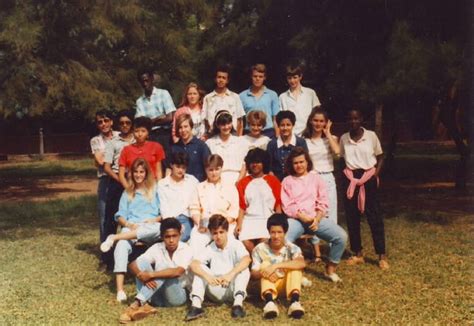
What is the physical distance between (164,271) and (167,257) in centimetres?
18

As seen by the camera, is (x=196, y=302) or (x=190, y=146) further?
(x=190, y=146)

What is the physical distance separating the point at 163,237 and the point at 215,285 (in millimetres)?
618

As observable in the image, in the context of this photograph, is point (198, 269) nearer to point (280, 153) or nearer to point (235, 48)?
point (280, 153)

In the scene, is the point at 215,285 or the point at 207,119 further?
the point at 207,119

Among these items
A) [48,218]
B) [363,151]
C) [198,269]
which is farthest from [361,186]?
[48,218]

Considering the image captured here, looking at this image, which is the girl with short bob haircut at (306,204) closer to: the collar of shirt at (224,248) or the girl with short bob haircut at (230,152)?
the girl with short bob haircut at (230,152)

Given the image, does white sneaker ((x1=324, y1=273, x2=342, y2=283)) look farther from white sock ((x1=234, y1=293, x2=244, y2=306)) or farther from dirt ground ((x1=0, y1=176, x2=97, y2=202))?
dirt ground ((x1=0, y1=176, x2=97, y2=202))

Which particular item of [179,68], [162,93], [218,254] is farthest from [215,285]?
[179,68]

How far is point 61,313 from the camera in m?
5.12

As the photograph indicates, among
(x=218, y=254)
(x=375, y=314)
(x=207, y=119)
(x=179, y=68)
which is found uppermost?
(x=179, y=68)

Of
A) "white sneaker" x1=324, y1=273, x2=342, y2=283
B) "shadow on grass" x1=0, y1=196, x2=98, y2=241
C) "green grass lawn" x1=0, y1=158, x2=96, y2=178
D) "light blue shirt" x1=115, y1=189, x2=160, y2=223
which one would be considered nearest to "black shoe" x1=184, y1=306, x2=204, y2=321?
"light blue shirt" x1=115, y1=189, x2=160, y2=223

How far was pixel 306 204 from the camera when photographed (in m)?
5.77

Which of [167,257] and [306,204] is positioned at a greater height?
[306,204]

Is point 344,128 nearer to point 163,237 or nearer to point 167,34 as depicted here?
point 167,34
